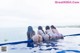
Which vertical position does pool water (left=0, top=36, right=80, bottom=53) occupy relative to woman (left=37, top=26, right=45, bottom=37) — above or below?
below

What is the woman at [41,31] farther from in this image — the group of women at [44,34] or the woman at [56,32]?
the woman at [56,32]

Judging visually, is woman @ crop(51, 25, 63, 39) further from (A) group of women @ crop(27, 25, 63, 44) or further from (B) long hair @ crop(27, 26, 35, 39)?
(B) long hair @ crop(27, 26, 35, 39)

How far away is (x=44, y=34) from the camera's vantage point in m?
1.91

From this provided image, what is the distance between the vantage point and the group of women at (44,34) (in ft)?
6.20

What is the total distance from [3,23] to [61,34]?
67 centimetres

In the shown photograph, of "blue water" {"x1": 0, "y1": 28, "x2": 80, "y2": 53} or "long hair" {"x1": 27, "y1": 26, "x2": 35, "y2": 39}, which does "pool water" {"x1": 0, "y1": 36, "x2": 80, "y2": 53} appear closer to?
"blue water" {"x1": 0, "y1": 28, "x2": 80, "y2": 53}

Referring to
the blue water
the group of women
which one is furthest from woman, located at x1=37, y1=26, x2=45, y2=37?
the blue water

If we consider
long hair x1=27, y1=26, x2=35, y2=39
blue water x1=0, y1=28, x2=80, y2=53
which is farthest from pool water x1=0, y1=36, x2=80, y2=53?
long hair x1=27, y1=26, x2=35, y2=39

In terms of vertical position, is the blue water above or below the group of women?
below

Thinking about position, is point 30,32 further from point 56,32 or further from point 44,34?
point 56,32

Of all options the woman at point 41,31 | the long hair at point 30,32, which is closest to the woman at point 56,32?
the woman at point 41,31

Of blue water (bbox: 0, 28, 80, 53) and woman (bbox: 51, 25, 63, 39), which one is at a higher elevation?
woman (bbox: 51, 25, 63, 39)

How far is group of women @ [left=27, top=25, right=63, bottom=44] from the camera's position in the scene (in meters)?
1.89

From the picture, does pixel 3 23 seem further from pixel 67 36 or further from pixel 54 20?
Answer: pixel 67 36
